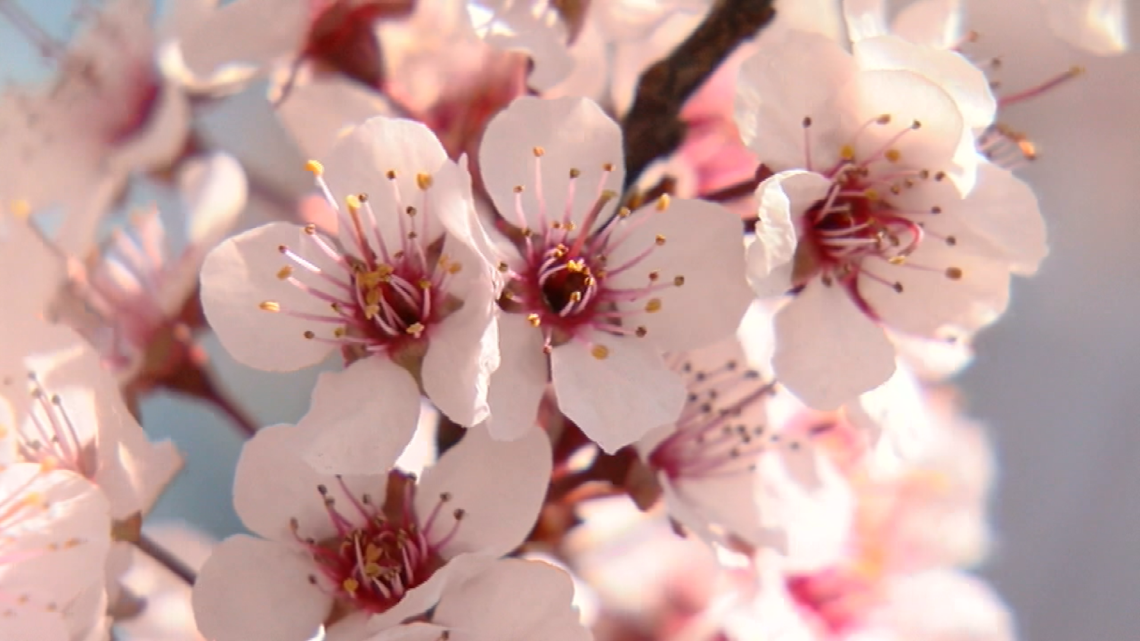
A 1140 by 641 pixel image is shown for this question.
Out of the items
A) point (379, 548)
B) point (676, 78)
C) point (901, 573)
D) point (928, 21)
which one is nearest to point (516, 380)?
point (379, 548)

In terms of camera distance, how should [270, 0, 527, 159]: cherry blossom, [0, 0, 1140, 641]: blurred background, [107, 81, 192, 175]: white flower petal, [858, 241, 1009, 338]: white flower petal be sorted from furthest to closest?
1. [0, 0, 1140, 641]: blurred background
2. [107, 81, 192, 175]: white flower petal
3. [270, 0, 527, 159]: cherry blossom
4. [858, 241, 1009, 338]: white flower petal

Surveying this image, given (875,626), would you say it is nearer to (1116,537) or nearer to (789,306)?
(789,306)

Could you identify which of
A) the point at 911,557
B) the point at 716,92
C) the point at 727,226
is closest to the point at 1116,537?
the point at 911,557

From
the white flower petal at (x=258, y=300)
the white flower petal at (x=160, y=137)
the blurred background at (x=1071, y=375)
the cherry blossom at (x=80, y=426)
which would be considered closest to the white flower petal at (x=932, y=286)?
the white flower petal at (x=258, y=300)

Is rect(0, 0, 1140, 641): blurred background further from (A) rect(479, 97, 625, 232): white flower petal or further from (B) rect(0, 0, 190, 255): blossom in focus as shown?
(A) rect(479, 97, 625, 232): white flower petal

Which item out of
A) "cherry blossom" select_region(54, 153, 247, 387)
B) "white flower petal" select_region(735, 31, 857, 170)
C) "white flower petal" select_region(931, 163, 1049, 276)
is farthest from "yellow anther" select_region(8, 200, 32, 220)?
"white flower petal" select_region(931, 163, 1049, 276)

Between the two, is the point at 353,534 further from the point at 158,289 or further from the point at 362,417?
the point at 158,289
